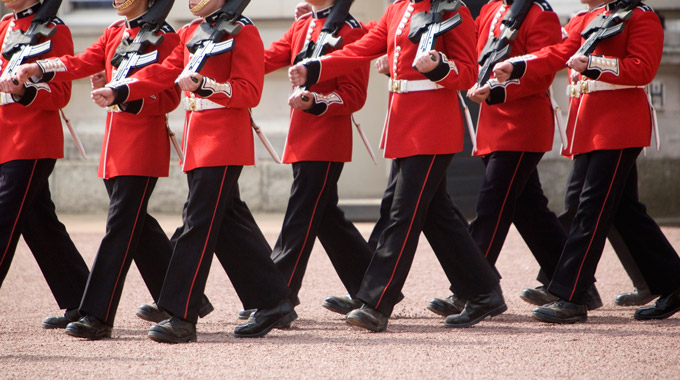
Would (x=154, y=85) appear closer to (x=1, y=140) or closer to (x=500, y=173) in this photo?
(x=1, y=140)

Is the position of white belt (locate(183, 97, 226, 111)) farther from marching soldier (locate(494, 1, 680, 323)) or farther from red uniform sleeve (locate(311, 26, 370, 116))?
marching soldier (locate(494, 1, 680, 323))

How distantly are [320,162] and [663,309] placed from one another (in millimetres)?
1637

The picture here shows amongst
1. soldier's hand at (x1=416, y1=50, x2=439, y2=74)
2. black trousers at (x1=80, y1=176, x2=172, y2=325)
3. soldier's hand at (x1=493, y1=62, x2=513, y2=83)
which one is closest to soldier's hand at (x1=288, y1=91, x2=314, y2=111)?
soldier's hand at (x1=416, y1=50, x2=439, y2=74)

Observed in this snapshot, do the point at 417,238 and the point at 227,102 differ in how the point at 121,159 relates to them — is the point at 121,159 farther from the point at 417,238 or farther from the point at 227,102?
the point at 417,238

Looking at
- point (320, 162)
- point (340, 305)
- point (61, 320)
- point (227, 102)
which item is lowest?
point (340, 305)

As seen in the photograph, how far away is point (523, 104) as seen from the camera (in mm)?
4730

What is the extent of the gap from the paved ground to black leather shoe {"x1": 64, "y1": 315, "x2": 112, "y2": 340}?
0.13ft

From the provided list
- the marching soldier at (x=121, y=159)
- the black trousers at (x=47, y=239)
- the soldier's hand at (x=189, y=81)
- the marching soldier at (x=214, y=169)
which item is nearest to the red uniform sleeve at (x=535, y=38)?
the marching soldier at (x=214, y=169)

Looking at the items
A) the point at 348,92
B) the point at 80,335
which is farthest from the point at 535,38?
the point at 80,335

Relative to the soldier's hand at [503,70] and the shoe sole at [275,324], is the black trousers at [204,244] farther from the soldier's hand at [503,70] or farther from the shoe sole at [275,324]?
the soldier's hand at [503,70]

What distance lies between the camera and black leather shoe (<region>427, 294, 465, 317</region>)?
4.80m

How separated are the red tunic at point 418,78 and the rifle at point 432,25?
5cm

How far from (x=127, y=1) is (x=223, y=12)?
42cm

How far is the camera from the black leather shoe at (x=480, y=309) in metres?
4.44
